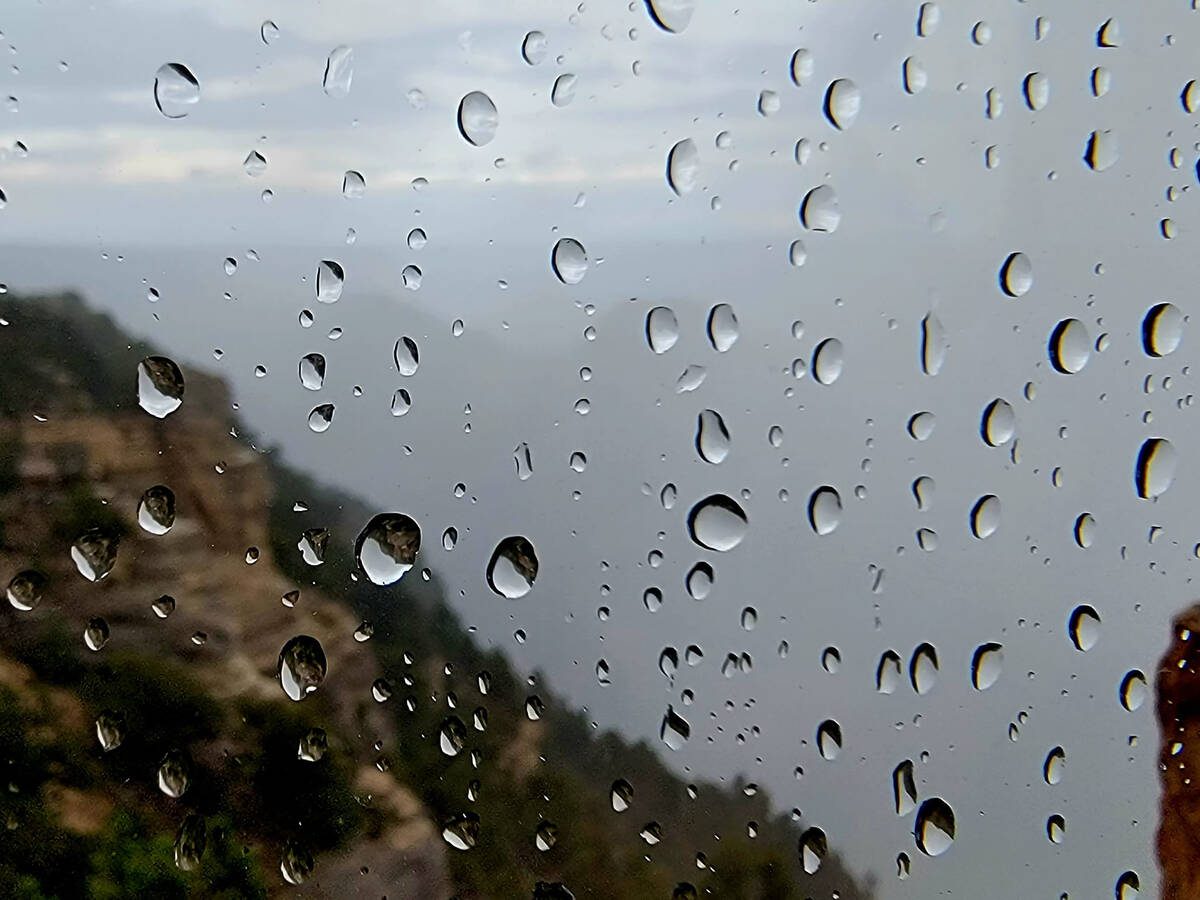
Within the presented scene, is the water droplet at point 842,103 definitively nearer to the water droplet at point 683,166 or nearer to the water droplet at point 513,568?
the water droplet at point 683,166

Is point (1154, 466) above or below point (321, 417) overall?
above

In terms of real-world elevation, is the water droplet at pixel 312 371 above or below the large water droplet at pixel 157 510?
above

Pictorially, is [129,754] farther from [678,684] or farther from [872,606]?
[872,606]

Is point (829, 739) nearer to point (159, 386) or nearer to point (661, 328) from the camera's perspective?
point (661, 328)

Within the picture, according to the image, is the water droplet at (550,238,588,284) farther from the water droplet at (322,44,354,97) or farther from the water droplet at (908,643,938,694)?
the water droplet at (908,643,938,694)

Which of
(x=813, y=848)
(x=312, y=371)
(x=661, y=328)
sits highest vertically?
(x=661, y=328)

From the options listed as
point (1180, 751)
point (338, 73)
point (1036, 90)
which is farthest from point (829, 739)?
point (338, 73)

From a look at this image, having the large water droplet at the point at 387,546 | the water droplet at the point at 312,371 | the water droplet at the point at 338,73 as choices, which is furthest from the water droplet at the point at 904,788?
the water droplet at the point at 338,73
